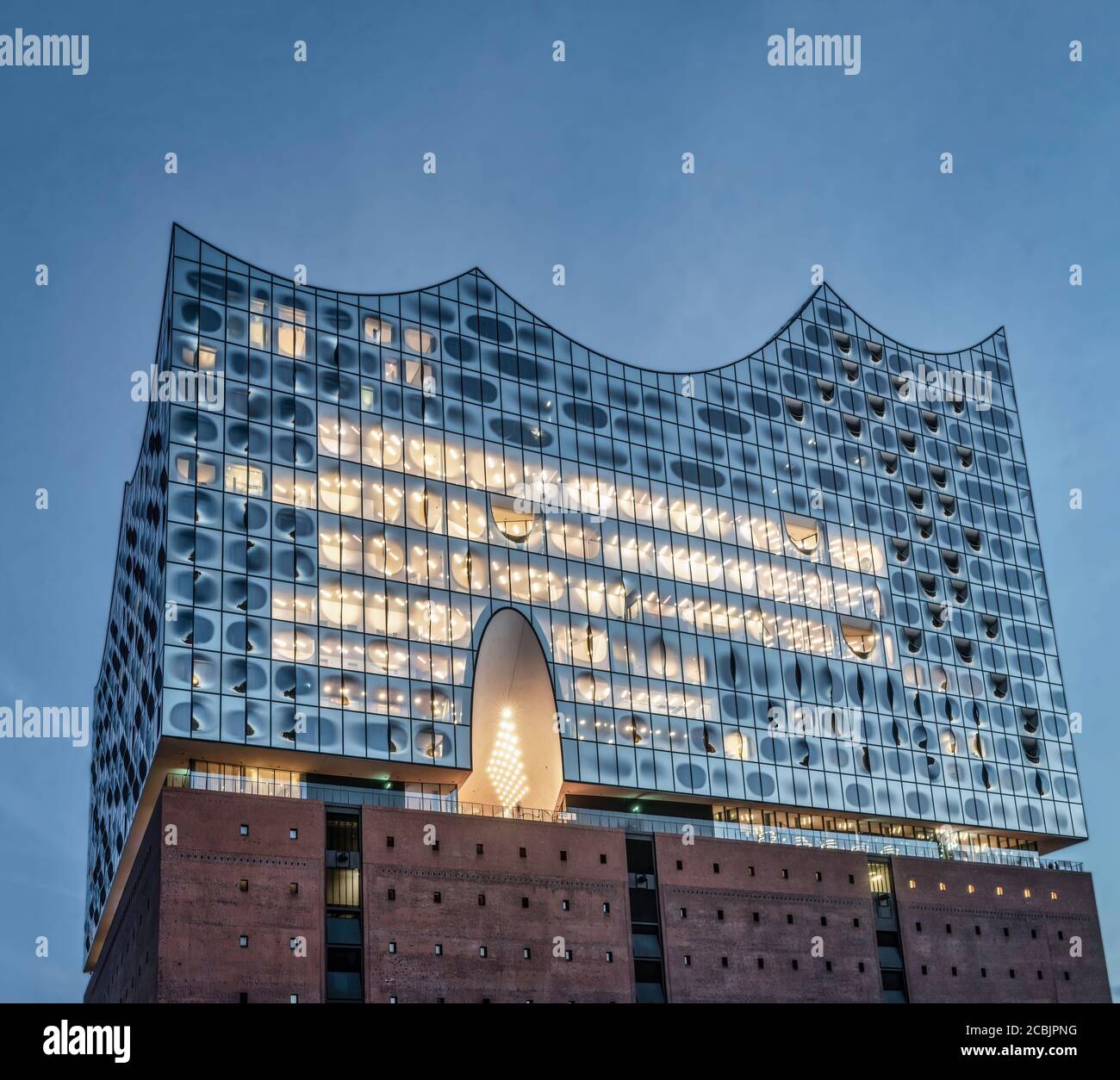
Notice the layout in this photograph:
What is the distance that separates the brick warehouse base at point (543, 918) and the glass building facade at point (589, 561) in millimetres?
3451

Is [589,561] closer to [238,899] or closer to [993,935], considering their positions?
[238,899]

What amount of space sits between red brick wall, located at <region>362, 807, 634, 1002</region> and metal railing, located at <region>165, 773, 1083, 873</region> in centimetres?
99

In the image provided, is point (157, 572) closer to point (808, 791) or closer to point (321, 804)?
point (321, 804)

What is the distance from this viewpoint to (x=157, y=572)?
54.1m

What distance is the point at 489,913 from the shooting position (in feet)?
168

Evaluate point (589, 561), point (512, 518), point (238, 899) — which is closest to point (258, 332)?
point (512, 518)

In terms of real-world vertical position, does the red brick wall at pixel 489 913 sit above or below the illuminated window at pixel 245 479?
below

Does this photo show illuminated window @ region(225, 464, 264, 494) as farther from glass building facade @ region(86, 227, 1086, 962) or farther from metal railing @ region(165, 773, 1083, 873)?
metal railing @ region(165, 773, 1083, 873)

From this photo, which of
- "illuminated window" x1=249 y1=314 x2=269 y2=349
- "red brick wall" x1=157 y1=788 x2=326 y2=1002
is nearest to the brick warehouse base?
"red brick wall" x1=157 y1=788 x2=326 y2=1002

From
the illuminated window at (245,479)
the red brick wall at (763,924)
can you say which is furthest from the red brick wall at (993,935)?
the illuminated window at (245,479)

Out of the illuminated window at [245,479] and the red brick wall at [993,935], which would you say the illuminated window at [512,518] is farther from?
the red brick wall at [993,935]

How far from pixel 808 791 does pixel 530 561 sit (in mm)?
16264

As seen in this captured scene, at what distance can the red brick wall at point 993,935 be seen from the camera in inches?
2414

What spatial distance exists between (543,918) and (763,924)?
33.7 feet
